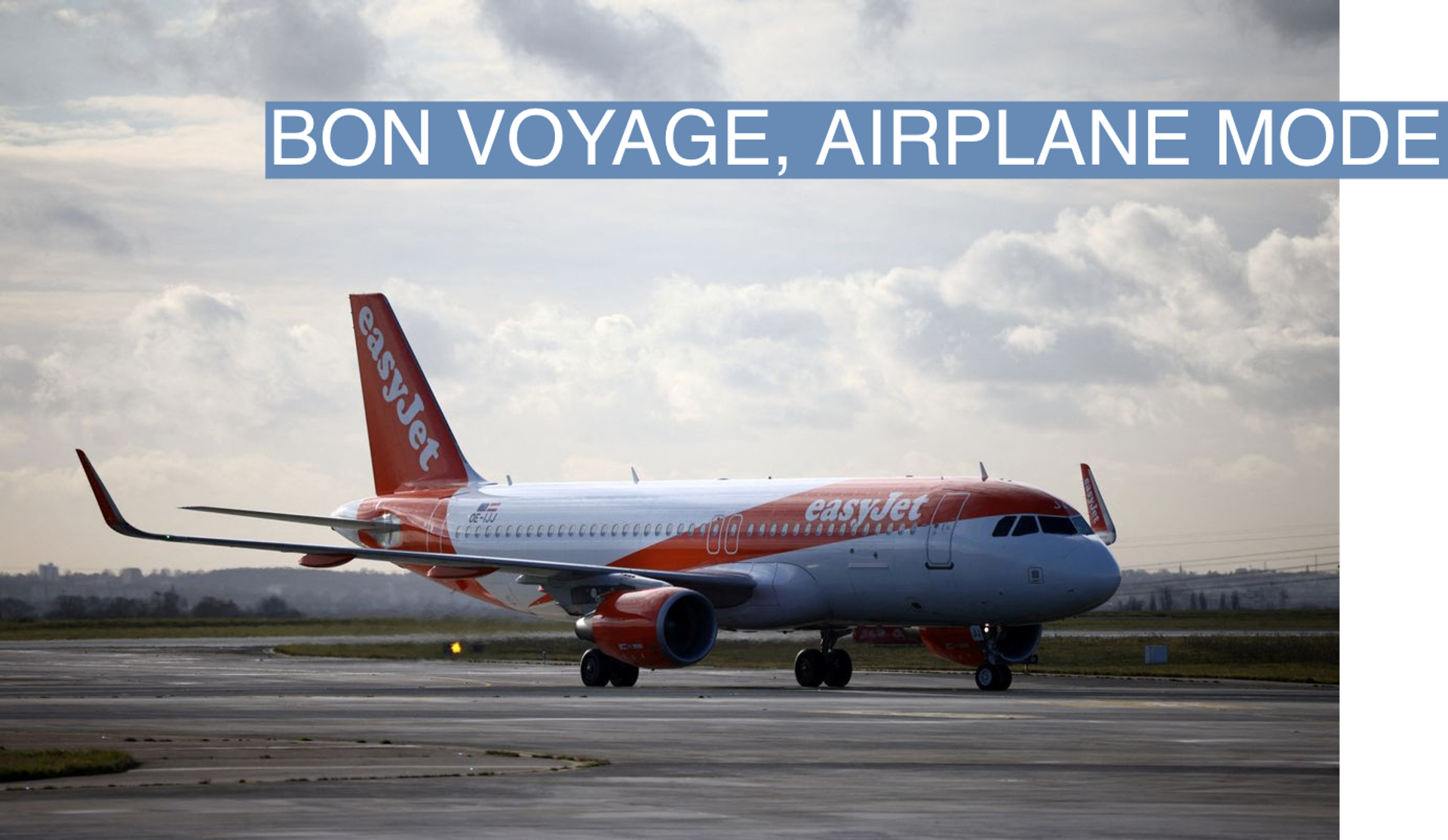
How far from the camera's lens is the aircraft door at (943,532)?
3716 centimetres

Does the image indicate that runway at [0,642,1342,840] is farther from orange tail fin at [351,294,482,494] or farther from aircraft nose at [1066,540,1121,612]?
orange tail fin at [351,294,482,494]

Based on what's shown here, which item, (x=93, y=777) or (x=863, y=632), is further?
(x=863, y=632)

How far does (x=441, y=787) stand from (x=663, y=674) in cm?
2968

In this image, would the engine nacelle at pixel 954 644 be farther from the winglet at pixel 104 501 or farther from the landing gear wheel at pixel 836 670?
the winglet at pixel 104 501

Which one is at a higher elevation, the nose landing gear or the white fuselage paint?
the white fuselage paint

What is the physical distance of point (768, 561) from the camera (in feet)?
132

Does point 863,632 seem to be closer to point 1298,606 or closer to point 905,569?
point 905,569

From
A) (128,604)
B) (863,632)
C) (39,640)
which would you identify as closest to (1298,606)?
(128,604)

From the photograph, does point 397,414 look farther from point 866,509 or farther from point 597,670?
point 866,509

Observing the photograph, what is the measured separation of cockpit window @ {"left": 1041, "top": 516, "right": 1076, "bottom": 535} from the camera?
36.9 m

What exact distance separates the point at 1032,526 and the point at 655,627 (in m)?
7.17

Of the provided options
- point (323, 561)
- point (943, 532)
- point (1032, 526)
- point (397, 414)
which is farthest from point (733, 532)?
point (397, 414)

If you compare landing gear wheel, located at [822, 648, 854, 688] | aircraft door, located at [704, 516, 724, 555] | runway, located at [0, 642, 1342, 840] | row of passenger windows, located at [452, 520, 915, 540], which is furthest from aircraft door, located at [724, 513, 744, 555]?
runway, located at [0, 642, 1342, 840]
